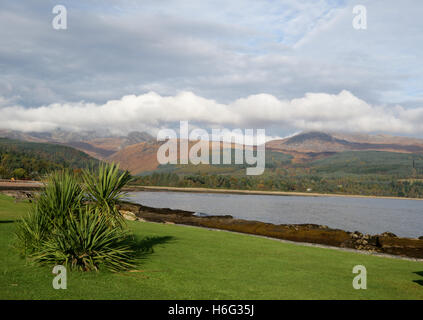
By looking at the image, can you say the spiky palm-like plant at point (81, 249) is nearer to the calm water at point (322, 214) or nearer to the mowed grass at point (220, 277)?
the mowed grass at point (220, 277)

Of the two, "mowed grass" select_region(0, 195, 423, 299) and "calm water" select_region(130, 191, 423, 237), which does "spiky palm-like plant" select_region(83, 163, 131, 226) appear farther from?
"calm water" select_region(130, 191, 423, 237)

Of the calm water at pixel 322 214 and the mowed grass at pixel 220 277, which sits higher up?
the mowed grass at pixel 220 277

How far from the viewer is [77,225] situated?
31.4 ft

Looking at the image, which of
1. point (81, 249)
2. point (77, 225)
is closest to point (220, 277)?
point (81, 249)

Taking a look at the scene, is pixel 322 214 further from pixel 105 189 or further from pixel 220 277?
pixel 105 189

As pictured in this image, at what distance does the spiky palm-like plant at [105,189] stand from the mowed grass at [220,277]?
1821 millimetres

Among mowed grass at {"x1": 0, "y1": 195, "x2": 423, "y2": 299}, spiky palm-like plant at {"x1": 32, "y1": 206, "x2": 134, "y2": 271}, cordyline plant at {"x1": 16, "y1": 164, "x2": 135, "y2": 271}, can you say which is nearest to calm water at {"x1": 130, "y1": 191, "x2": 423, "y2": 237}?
cordyline plant at {"x1": 16, "y1": 164, "x2": 135, "y2": 271}

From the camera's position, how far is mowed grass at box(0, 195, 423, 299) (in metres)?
7.99

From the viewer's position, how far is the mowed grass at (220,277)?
799cm

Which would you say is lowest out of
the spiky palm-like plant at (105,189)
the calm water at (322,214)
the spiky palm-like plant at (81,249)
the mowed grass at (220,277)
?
the calm water at (322,214)

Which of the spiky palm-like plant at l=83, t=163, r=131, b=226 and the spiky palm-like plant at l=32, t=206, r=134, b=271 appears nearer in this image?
the spiky palm-like plant at l=32, t=206, r=134, b=271

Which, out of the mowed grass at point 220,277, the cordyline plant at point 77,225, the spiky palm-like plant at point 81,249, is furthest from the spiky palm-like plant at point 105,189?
the mowed grass at point 220,277
